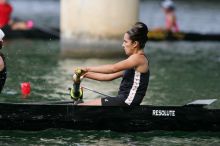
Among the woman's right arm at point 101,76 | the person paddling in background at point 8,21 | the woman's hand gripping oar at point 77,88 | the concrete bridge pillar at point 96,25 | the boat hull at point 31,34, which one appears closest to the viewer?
the woman's hand gripping oar at point 77,88

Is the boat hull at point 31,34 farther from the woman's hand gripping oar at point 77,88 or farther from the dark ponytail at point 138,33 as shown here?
the dark ponytail at point 138,33

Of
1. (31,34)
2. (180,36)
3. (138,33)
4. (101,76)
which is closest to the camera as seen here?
(138,33)

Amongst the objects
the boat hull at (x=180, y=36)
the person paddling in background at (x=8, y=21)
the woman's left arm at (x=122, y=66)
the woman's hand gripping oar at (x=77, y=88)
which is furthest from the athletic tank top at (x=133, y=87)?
the boat hull at (x=180, y=36)

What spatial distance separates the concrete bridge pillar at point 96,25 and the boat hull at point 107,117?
40.1ft

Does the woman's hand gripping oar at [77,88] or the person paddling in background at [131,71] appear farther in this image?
the woman's hand gripping oar at [77,88]

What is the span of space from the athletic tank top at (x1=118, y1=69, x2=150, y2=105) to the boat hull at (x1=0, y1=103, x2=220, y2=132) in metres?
0.19

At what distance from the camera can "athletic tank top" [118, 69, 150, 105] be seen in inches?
601

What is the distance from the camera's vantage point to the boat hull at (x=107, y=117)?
15102 millimetres

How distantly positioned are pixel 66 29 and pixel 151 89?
7382mm

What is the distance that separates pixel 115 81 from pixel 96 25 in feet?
16.8

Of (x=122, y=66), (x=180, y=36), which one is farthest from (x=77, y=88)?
(x=180, y=36)

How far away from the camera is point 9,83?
21891mm

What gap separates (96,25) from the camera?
2756 cm

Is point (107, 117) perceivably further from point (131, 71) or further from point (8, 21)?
point (8, 21)
